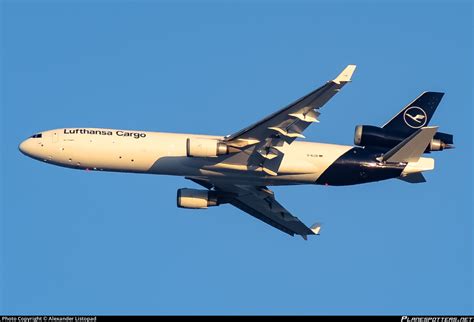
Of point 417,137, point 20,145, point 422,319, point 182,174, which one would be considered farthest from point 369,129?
point 20,145

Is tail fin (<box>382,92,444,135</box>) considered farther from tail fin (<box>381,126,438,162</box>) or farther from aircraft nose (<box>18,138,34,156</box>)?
aircraft nose (<box>18,138,34,156</box>)

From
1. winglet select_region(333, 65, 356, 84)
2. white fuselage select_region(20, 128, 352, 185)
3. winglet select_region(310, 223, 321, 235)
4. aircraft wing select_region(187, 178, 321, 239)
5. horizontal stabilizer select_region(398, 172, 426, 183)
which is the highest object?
winglet select_region(333, 65, 356, 84)

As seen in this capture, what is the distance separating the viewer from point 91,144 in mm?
64250

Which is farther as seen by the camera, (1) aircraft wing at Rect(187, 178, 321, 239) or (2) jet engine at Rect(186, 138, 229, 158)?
(1) aircraft wing at Rect(187, 178, 321, 239)

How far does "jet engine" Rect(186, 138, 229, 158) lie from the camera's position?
61.2m

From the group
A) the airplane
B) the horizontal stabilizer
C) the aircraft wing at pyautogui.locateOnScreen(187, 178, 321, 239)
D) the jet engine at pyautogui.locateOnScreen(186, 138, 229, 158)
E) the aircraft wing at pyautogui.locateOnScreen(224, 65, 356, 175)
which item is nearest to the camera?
the aircraft wing at pyautogui.locateOnScreen(224, 65, 356, 175)

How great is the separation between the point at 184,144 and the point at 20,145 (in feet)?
37.4

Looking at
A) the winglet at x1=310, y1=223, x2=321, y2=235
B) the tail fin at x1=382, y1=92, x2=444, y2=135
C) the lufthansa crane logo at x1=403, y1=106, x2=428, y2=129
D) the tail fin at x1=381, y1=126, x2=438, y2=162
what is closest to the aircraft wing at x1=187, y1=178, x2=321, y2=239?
the winglet at x1=310, y1=223, x2=321, y2=235

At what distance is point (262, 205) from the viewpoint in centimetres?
7025

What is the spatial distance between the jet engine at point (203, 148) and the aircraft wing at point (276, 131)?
0.89 metres

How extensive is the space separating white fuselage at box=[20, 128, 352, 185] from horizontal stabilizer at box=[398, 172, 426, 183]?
13.7 feet

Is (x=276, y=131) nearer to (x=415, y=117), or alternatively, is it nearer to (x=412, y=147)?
(x=412, y=147)

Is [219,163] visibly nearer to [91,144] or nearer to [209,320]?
[91,144]

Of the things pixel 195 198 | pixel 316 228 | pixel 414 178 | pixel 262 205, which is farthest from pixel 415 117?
pixel 195 198
